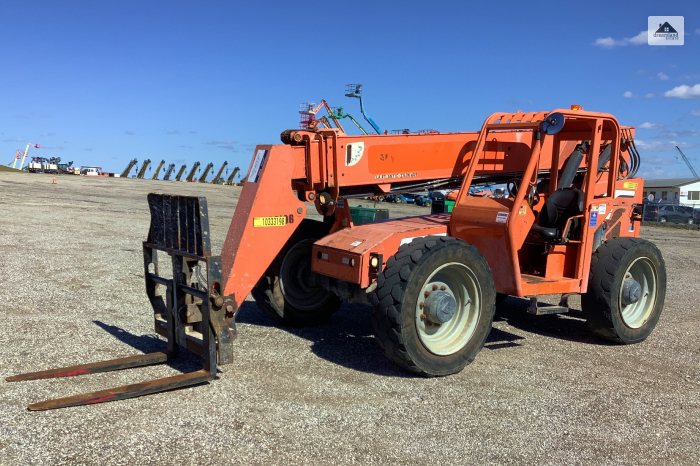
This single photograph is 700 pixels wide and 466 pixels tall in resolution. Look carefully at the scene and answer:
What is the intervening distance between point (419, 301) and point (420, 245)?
1.67 ft

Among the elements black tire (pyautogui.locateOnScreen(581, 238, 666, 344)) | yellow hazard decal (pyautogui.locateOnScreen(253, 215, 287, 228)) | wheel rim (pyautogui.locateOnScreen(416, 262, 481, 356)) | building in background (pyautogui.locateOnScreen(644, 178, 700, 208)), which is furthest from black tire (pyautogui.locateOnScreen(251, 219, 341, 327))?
building in background (pyautogui.locateOnScreen(644, 178, 700, 208))

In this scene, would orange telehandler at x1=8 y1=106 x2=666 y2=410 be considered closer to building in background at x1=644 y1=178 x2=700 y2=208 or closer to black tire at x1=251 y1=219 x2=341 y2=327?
black tire at x1=251 y1=219 x2=341 y2=327

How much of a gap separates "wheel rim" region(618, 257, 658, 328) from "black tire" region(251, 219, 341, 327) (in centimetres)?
350

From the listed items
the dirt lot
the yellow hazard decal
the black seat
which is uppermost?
the black seat

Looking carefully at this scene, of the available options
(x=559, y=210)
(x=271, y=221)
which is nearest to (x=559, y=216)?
(x=559, y=210)

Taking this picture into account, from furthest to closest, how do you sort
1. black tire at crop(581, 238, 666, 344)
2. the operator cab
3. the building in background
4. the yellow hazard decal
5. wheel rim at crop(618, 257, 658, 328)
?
the building in background
wheel rim at crop(618, 257, 658, 328)
black tire at crop(581, 238, 666, 344)
the operator cab
the yellow hazard decal

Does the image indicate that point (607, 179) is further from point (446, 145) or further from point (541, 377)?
point (541, 377)

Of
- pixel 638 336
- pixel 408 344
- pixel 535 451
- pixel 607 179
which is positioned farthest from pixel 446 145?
pixel 535 451

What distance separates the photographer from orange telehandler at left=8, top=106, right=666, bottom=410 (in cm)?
548

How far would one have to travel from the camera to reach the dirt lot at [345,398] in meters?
4.22

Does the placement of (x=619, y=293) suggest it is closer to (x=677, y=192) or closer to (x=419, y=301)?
(x=419, y=301)

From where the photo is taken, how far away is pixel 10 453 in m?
3.96

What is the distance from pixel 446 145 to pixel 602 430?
11.3 ft

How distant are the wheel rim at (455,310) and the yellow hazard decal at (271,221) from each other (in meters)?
1.49
